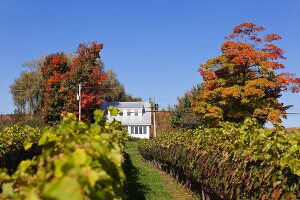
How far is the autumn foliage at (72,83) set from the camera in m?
65.3

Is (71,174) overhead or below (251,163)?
overhead

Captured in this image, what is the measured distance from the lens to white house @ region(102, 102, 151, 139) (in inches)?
3187

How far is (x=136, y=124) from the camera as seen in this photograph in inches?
3194

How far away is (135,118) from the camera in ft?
269

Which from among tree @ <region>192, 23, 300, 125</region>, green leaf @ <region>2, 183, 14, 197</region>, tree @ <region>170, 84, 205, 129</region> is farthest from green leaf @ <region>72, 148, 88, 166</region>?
tree @ <region>170, 84, 205, 129</region>

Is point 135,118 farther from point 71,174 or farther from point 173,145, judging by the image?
point 71,174

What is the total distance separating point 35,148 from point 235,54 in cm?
2556

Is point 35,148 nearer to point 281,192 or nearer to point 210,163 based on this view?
point 210,163

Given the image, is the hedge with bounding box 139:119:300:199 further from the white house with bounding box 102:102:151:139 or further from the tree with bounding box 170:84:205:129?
the white house with bounding box 102:102:151:139

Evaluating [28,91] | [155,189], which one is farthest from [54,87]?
[155,189]

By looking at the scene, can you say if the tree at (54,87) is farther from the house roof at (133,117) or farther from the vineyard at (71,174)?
the vineyard at (71,174)

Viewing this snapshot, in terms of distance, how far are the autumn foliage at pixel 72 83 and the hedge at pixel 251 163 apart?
52.1 metres

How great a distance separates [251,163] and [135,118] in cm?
7308

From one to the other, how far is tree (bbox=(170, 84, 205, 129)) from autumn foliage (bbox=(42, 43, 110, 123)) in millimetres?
11463
